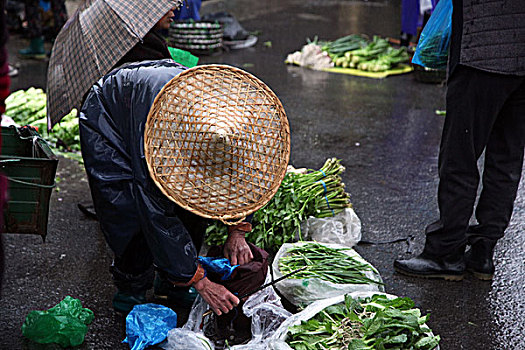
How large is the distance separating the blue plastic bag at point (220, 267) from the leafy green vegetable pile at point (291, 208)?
2.86 feet

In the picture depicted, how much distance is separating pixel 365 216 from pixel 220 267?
1916 millimetres

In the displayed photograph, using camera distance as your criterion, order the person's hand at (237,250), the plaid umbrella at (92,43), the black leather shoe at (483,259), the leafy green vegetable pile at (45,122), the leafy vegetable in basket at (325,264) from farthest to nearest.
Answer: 1. the leafy green vegetable pile at (45,122)
2. the black leather shoe at (483,259)
3. the plaid umbrella at (92,43)
4. the leafy vegetable in basket at (325,264)
5. the person's hand at (237,250)

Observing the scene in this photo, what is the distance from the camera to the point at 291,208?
12.7ft

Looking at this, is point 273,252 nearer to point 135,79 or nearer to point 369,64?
point 135,79

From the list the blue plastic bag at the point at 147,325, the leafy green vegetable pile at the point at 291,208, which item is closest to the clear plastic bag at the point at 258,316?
the blue plastic bag at the point at 147,325

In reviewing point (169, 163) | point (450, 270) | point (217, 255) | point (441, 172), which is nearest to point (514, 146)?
point (441, 172)

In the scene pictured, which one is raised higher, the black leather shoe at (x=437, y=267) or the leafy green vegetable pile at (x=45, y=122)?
the leafy green vegetable pile at (x=45, y=122)

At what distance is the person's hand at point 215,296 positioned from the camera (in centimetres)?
275

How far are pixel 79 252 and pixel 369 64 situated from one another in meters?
6.03

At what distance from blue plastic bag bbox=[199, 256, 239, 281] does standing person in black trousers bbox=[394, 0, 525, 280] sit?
134cm

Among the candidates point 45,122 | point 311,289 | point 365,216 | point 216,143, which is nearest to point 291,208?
point 311,289

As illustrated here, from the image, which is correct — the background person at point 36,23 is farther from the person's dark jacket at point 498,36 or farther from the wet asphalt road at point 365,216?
the person's dark jacket at point 498,36

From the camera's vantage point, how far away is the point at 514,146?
353 centimetres

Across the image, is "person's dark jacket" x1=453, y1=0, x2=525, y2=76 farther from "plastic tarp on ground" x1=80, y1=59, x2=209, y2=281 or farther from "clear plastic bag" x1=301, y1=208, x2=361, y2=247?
"plastic tarp on ground" x1=80, y1=59, x2=209, y2=281
